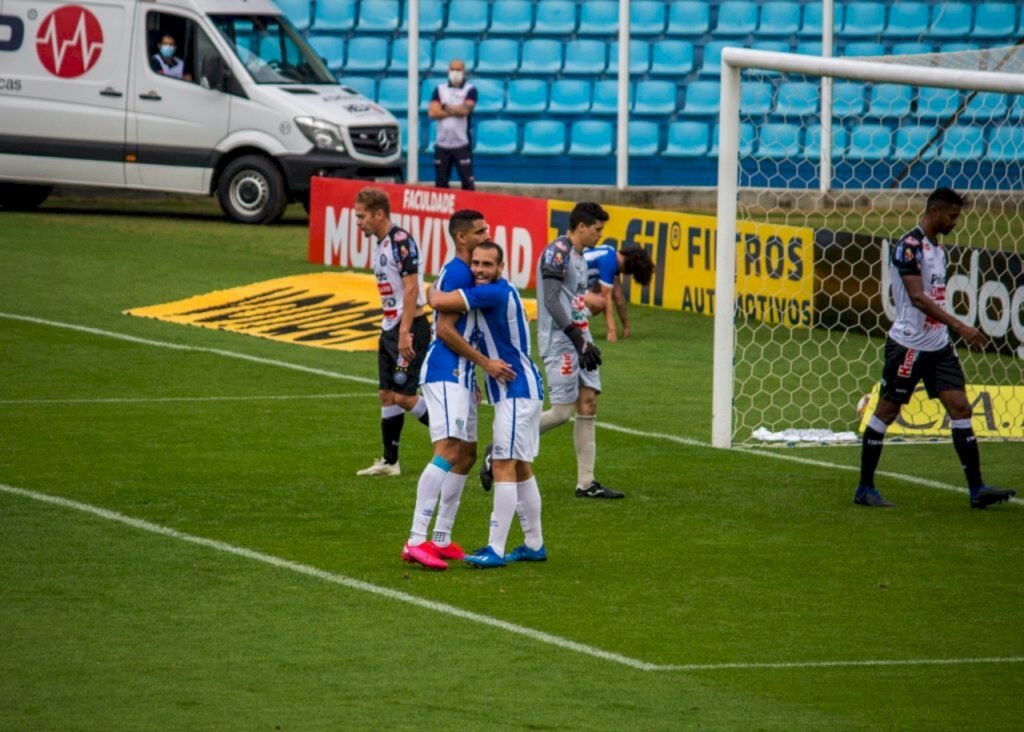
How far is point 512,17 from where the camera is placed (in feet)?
98.4

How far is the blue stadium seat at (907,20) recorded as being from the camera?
94.4ft

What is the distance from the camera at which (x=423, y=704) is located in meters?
7.34

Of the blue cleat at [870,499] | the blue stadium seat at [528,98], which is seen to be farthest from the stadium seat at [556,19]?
the blue cleat at [870,499]

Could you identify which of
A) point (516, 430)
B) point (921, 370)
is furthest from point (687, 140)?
point (516, 430)

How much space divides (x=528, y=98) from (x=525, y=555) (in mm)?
20410

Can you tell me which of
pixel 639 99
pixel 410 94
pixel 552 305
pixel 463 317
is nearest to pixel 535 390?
pixel 463 317

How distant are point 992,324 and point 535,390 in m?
8.70

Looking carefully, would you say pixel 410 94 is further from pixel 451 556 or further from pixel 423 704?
Answer: pixel 423 704

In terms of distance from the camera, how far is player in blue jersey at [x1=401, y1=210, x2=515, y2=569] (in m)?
9.56

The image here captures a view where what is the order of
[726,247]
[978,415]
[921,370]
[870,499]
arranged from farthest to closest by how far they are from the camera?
[978,415] < [726,247] < [870,499] < [921,370]

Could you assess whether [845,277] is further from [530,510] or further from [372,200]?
[530,510]

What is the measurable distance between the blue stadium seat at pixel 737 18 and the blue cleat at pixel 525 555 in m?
20.8

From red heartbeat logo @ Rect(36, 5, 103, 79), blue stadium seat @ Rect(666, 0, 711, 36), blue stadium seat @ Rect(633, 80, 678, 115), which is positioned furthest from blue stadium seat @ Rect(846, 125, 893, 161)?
red heartbeat logo @ Rect(36, 5, 103, 79)

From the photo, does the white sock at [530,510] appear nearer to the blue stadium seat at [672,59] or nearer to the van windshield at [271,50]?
the van windshield at [271,50]
